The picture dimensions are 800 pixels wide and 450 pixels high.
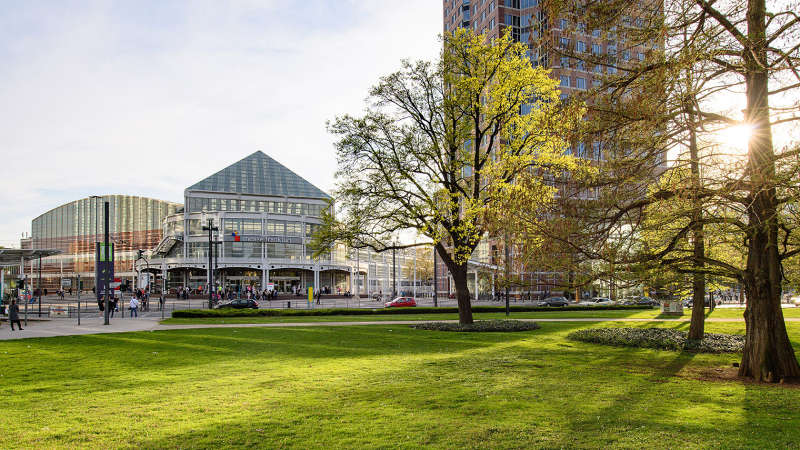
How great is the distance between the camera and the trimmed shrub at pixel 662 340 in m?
17.2

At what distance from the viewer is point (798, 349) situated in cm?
1761

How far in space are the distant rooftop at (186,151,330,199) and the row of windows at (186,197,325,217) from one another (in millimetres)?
1592

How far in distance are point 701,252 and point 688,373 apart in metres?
3.20

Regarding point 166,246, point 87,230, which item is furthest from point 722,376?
point 87,230

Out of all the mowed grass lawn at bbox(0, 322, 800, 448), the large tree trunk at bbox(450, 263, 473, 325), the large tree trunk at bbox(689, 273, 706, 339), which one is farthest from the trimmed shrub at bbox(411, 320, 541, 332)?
the large tree trunk at bbox(689, 273, 706, 339)

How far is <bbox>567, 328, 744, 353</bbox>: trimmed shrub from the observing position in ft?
56.4

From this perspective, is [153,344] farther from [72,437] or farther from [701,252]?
[701,252]

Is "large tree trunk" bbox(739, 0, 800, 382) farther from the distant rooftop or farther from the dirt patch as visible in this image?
the distant rooftop

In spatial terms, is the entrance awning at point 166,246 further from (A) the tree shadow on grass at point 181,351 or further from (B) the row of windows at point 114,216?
(A) the tree shadow on grass at point 181,351

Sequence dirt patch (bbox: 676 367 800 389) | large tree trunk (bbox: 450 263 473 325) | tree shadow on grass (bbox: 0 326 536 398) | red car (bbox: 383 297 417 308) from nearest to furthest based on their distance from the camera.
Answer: dirt patch (bbox: 676 367 800 389) → tree shadow on grass (bbox: 0 326 536 398) → large tree trunk (bbox: 450 263 473 325) → red car (bbox: 383 297 417 308)

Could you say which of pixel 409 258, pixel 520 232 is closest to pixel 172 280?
pixel 409 258

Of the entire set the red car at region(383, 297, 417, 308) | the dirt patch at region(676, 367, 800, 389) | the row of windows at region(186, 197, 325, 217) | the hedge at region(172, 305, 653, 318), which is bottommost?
the red car at region(383, 297, 417, 308)

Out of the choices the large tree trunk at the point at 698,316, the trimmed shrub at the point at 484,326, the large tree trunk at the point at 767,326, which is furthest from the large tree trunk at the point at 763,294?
the trimmed shrub at the point at 484,326

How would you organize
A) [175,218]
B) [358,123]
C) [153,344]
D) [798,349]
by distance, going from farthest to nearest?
[175,218] → [358,123] → [153,344] → [798,349]
